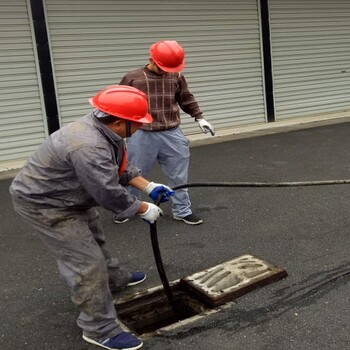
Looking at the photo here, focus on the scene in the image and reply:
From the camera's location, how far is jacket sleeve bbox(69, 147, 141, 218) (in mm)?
2562

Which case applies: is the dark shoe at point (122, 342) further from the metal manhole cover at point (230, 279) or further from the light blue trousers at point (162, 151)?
the light blue trousers at point (162, 151)

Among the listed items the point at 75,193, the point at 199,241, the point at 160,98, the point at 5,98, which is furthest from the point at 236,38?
the point at 75,193

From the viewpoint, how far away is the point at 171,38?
30.5 ft

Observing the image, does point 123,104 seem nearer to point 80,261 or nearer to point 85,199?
point 85,199

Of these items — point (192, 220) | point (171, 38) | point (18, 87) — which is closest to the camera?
point (192, 220)

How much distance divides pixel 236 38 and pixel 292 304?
7.91m

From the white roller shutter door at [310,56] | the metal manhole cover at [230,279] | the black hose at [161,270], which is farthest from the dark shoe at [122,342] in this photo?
the white roller shutter door at [310,56]

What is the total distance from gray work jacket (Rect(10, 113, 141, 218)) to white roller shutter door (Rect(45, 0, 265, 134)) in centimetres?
584

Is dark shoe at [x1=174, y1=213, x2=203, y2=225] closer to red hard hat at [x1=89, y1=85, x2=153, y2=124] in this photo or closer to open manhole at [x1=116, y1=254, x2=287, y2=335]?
open manhole at [x1=116, y1=254, x2=287, y2=335]

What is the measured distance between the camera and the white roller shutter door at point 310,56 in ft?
35.6

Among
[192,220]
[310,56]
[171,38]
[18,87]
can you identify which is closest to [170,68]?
[192,220]

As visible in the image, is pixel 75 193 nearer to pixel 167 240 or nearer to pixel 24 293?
pixel 24 293

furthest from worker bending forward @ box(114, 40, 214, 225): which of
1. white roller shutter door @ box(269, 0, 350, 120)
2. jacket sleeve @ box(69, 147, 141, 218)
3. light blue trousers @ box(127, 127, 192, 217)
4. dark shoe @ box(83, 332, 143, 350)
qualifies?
white roller shutter door @ box(269, 0, 350, 120)

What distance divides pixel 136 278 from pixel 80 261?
0.94 metres
